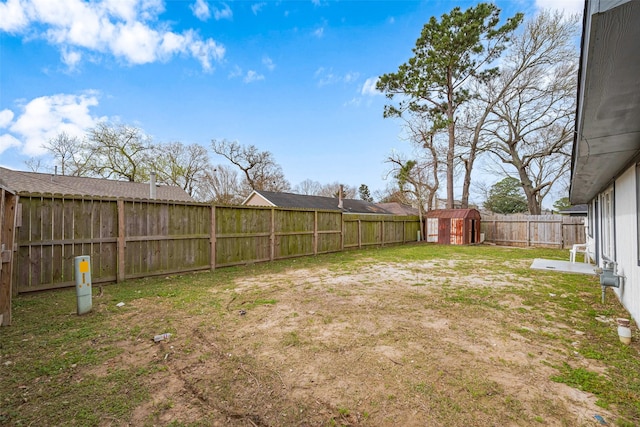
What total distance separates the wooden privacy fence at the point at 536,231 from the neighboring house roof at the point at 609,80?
13.1 meters

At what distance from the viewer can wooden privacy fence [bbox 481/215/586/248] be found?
13289mm

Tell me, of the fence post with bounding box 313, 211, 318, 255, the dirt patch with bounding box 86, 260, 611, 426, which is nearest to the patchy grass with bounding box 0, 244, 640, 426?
the dirt patch with bounding box 86, 260, 611, 426

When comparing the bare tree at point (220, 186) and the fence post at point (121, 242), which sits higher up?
the bare tree at point (220, 186)

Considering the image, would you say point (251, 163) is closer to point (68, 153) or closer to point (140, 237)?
point (68, 153)

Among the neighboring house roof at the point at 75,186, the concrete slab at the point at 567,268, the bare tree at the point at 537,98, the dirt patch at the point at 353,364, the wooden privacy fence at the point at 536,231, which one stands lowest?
the concrete slab at the point at 567,268

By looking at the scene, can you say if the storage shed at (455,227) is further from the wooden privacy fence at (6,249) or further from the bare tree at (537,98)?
the wooden privacy fence at (6,249)

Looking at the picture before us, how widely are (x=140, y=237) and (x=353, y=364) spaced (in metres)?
5.47

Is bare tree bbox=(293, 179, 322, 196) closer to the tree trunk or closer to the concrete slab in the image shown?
the tree trunk

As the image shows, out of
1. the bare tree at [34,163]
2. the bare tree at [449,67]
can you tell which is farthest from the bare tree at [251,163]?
the bare tree at [449,67]

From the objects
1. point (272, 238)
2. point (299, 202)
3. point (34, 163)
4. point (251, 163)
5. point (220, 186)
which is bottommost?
point (272, 238)

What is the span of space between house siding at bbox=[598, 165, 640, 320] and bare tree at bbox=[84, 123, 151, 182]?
2830 cm

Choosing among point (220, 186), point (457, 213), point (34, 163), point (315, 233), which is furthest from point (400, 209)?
point (34, 163)

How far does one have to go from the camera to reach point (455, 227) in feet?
50.4

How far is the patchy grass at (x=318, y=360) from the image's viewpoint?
75.2 inches
